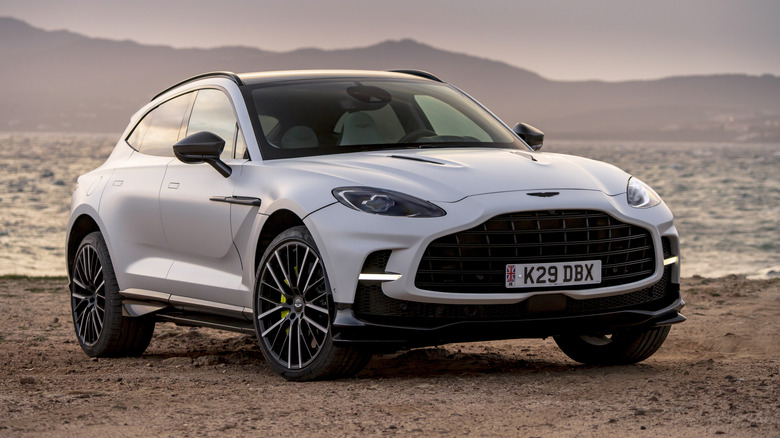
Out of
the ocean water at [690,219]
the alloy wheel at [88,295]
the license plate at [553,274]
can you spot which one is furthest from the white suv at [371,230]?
the ocean water at [690,219]

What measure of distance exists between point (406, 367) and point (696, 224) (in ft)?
105

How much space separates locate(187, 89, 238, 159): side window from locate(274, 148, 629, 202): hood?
2.12 feet

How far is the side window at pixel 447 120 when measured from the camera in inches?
281

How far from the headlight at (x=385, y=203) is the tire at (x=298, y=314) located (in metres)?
0.31

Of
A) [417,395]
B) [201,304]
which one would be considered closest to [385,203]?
[417,395]

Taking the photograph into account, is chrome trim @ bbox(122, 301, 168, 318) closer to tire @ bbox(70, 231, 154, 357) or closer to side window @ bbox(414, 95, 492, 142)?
tire @ bbox(70, 231, 154, 357)

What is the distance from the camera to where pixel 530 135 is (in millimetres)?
7480

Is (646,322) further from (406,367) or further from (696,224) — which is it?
(696,224)

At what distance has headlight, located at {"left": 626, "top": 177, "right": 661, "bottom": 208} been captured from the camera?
19.8 ft

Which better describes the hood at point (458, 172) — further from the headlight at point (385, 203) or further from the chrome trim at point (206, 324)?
the chrome trim at point (206, 324)

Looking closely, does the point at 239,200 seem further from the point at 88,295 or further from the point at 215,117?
the point at 88,295

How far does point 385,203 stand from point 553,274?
895 mm

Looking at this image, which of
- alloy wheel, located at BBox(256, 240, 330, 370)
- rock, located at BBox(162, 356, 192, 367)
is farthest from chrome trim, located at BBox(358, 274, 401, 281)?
rock, located at BBox(162, 356, 192, 367)

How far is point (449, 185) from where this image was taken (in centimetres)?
564
